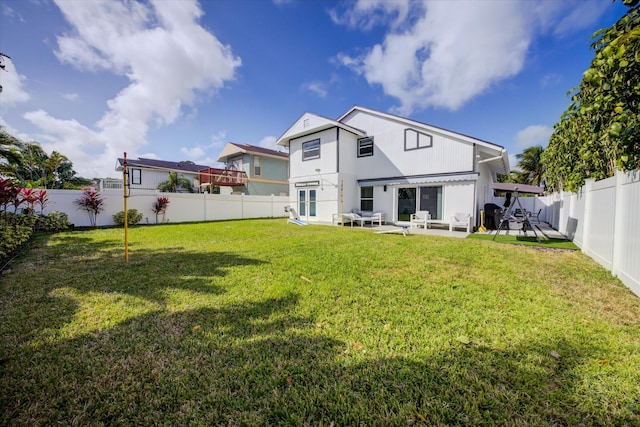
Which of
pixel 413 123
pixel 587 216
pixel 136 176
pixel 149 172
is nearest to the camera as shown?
pixel 587 216

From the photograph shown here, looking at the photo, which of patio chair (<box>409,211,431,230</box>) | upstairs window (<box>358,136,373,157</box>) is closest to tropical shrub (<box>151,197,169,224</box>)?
upstairs window (<box>358,136,373,157</box>)

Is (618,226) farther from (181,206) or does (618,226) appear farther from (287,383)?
(181,206)

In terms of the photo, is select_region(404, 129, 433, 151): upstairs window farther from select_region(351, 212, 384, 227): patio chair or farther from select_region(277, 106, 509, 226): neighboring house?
select_region(351, 212, 384, 227): patio chair

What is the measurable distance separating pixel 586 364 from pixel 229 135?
29.0 m

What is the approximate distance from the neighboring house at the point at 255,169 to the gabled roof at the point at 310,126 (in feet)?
28.4

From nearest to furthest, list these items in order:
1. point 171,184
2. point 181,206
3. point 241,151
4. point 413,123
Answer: point 413,123 → point 181,206 → point 241,151 → point 171,184

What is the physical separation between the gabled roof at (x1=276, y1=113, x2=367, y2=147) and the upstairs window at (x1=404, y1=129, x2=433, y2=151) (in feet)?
9.85

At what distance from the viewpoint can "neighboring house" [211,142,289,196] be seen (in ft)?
83.2

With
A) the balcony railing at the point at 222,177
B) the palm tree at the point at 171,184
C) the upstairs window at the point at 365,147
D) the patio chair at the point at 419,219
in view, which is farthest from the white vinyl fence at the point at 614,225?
the palm tree at the point at 171,184

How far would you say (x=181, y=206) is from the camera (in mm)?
17281

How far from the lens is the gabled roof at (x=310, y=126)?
50.0 feet

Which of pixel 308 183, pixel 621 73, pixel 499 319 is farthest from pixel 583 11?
pixel 308 183

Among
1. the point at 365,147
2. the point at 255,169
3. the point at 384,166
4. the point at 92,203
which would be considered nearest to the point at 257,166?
the point at 255,169

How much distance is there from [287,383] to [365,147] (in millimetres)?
16071
